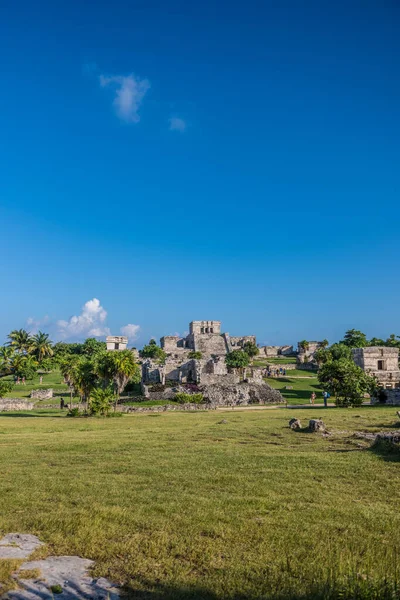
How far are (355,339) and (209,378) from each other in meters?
45.2

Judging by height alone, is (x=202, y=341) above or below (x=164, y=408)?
above

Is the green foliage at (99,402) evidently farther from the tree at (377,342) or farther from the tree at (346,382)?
the tree at (377,342)

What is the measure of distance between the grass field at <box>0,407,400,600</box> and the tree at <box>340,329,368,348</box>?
76862 mm

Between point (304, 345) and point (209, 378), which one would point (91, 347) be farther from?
point (304, 345)

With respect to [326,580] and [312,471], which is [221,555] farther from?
[312,471]

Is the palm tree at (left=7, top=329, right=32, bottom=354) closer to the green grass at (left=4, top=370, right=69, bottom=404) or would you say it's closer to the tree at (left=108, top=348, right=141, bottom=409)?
the green grass at (left=4, top=370, right=69, bottom=404)

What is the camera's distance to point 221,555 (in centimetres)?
602

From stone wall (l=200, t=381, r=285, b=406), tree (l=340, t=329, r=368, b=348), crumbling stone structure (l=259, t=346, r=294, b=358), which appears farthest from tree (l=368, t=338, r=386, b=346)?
stone wall (l=200, t=381, r=285, b=406)

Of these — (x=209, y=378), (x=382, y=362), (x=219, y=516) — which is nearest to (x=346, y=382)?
(x=382, y=362)

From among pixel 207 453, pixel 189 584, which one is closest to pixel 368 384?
pixel 207 453

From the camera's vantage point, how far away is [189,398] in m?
43.0

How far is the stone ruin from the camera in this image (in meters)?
46.7

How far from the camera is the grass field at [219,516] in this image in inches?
211

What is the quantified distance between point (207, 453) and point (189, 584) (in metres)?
8.72
